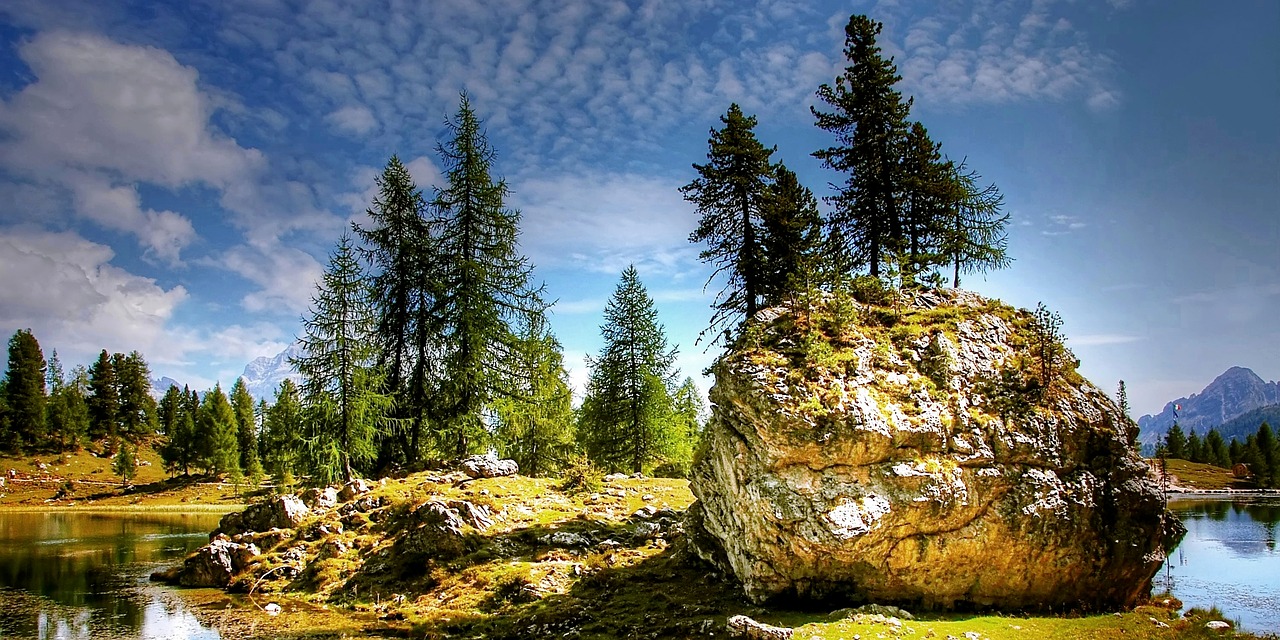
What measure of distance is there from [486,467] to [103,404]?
346ft

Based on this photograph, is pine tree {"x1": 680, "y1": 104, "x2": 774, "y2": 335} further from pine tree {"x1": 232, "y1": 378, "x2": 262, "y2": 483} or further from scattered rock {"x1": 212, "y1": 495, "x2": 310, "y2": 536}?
pine tree {"x1": 232, "y1": 378, "x2": 262, "y2": 483}

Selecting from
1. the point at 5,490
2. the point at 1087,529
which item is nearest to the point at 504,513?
the point at 1087,529

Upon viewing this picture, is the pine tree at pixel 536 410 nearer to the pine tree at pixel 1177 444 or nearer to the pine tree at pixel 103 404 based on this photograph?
the pine tree at pixel 103 404

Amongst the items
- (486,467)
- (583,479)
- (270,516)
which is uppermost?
(486,467)

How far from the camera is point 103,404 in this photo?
340 ft

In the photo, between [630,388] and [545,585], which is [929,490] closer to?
[545,585]

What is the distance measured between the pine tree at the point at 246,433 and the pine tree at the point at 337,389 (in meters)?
61.0

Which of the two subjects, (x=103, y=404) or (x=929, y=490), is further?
(x=103, y=404)

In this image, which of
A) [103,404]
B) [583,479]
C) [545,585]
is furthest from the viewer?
[103,404]

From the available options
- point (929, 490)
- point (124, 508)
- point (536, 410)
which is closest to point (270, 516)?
point (536, 410)

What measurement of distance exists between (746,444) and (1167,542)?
11748 mm

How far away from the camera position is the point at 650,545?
24.2 metres

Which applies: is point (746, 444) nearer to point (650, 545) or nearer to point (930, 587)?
point (930, 587)

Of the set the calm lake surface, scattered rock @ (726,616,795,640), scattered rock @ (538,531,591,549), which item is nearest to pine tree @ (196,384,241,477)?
the calm lake surface
